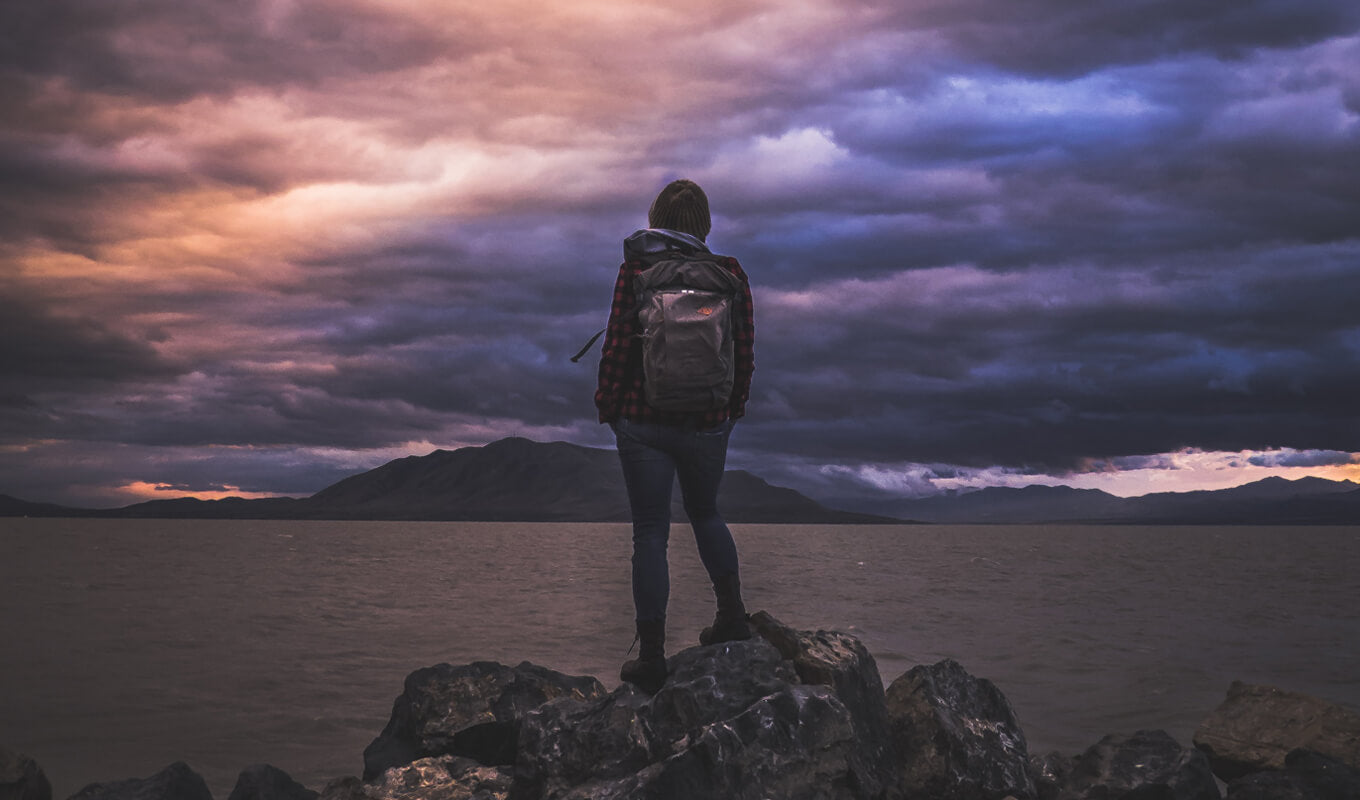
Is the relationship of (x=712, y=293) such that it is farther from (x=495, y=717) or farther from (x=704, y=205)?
(x=495, y=717)

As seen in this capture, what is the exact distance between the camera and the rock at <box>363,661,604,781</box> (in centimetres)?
767

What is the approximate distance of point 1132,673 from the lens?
50.9 ft

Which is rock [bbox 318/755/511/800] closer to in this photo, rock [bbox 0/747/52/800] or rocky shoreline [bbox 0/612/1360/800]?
rocky shoreline [bbox 0/612/1360/800]

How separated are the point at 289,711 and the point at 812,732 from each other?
8.12 m

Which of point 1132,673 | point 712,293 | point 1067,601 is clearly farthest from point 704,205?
point 1067,601

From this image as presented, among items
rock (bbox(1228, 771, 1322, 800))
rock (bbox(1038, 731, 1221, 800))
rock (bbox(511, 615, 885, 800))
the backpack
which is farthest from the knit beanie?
rock (bbox(1228, 771, 1322, 800))

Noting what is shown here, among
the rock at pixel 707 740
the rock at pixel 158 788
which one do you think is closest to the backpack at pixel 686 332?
the rock at pixel 707 740

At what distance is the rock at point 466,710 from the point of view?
767 cm

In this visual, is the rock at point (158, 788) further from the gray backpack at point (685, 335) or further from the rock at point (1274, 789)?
the rock at point (1274, 789)

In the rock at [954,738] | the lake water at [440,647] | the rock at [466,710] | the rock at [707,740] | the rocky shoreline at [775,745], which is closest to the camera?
the rock at [707,740]

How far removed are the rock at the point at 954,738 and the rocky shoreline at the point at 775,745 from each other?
1 centimetres

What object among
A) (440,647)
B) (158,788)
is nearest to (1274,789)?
(158,788)

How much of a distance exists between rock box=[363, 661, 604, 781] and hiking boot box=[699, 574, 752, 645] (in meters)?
1.80

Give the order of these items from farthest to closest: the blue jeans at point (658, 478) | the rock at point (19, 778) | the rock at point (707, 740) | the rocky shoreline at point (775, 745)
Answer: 1. the rock at point (19, 778)
2. the blue jeans at point (658, 478)
3. the rocky shoreline at point (775, 745)
4. the rock at point (707, 740)
